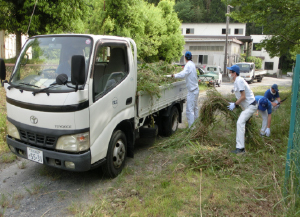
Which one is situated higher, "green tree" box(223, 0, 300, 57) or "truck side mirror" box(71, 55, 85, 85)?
"green tree" box(223, 0, 300, 57)

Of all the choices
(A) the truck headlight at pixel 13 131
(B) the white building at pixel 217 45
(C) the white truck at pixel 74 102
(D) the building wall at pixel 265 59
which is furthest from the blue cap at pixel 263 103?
(D) the building wall at pixel 265 59

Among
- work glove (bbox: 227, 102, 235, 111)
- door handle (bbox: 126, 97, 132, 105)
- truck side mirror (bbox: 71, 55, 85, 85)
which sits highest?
truck side mirror (bbox: 71, 55, 85, 85)

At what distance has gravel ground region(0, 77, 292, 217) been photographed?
3735mm

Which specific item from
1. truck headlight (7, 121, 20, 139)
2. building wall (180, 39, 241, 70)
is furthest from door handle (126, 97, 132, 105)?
building wall (180, 39, 241, 70)

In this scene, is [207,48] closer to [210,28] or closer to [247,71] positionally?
[247,71]

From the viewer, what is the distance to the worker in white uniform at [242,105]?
5.49 metres

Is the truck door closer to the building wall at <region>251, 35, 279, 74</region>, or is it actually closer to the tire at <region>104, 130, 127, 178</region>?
the tire at <region>104, 130, 127, 178</region>

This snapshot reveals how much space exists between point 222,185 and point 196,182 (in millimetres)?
399

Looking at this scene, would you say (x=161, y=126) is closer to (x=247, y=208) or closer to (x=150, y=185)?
(x=150, y=185)

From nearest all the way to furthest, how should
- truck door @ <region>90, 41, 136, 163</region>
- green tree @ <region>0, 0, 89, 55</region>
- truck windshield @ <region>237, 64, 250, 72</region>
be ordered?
truck door @ <region>90, 41, 136, 163</region> < green tree @ <region>0, 0, 89, 55</region> < truck windshield @ <region>237, 64, 250, 72</region>

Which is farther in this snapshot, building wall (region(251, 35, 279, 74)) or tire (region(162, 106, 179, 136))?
building wall (region(251, 35, 279, 74))

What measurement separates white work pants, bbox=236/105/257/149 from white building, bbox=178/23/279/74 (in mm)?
22687

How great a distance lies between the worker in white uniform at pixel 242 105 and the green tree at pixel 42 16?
811cm

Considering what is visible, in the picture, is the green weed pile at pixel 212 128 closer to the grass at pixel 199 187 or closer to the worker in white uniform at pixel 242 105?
the grass at pixel 199 187
